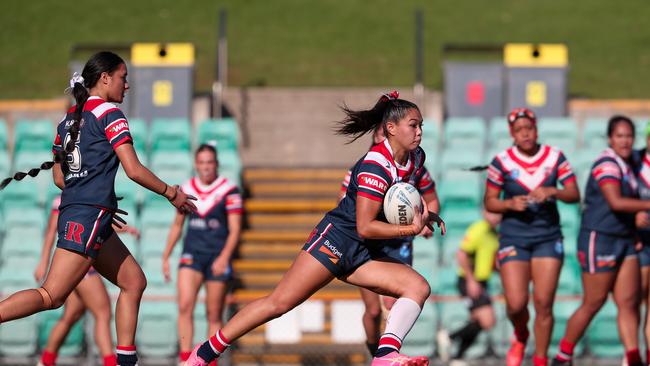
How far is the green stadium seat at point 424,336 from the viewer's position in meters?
12.1

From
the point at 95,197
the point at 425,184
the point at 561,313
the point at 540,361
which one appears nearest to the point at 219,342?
the point at 95,197

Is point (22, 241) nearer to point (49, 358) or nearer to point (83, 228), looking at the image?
point (49, 358)

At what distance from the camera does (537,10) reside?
22.2 metres

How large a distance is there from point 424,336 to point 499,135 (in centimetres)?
341

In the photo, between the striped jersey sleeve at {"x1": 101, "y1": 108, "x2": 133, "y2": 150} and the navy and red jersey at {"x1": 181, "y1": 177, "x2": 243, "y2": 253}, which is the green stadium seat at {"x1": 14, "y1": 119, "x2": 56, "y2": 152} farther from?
→ the striped jersey sleeve at {"x1": 101, "y1": 108, "x2": 133, "y2": 150}

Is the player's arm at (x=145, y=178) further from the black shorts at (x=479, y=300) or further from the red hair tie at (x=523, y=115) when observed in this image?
the black shorts at (x=479, y=300)

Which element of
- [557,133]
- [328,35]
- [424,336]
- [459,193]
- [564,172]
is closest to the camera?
[564,172]

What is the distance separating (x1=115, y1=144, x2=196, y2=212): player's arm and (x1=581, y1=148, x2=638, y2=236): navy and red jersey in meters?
3.90

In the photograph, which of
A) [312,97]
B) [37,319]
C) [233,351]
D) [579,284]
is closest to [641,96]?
[312,97]

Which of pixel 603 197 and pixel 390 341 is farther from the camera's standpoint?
pixel 603 197

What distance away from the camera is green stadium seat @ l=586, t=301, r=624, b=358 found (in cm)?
1213

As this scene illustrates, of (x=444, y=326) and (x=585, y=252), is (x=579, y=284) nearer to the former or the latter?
(x=444, y=326)

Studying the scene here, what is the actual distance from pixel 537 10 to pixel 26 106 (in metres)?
10.9

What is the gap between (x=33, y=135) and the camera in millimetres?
14562
